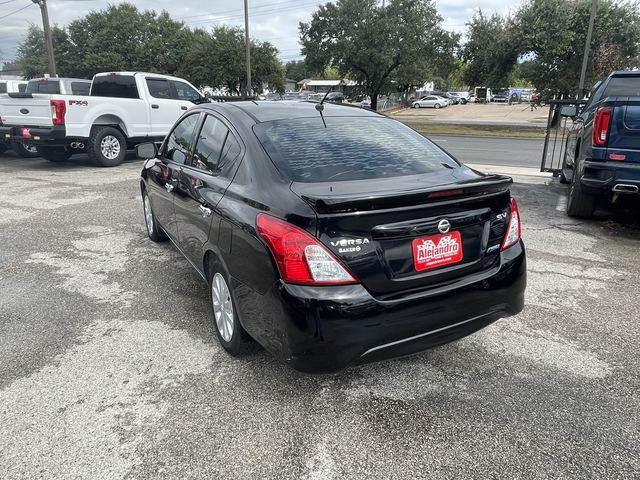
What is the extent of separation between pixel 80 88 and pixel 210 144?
440 inches

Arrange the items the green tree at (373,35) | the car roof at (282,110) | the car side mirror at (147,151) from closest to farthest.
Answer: the car roof at (282,110) → the car side mirror at (147,151) → the green tree at (373,35)

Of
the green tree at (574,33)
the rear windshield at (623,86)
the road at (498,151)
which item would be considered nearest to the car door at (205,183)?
the rear windshield at (623,86)

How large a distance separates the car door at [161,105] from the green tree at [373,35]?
917 inches

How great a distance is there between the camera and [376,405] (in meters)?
2.65

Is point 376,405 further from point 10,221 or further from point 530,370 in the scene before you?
point 10,221

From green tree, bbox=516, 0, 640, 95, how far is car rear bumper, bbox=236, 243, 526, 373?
2612cm

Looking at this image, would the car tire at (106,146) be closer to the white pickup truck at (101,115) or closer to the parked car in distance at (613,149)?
the white pickup truck at (101,115)

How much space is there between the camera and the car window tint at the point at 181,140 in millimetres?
3949

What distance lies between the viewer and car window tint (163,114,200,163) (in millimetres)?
3949

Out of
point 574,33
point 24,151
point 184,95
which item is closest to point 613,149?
point 184,95

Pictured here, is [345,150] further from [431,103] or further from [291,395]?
[431,103]

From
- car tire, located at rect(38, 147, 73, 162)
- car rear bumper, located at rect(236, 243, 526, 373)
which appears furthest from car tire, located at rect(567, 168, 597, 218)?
car tire, located at rect(38, 147, 73, 162)

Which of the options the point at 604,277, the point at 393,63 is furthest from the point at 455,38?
the point at 604,277

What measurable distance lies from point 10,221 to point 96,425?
521cm
